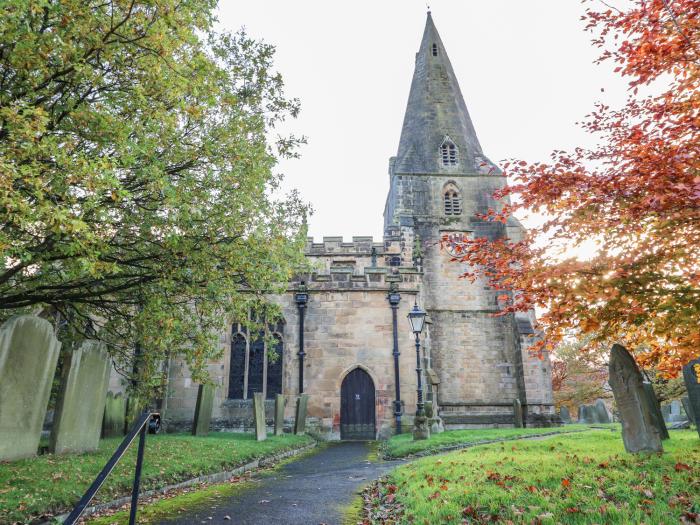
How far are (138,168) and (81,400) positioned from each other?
3.63 meters

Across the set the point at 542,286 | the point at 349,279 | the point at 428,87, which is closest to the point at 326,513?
the point at 542,286

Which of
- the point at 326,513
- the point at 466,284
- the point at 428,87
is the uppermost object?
the point at 428,87

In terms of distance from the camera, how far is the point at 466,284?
23859 millimetres

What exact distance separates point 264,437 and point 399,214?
15.1m

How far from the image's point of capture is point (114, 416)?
10.5m

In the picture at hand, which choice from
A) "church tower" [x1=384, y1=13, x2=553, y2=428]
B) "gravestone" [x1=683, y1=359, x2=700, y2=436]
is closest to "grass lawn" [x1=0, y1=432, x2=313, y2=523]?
"gravestone" [x1=683, y1=359, x2=700, y2=436]

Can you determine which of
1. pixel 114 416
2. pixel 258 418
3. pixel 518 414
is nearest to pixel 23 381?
pixel 114 416

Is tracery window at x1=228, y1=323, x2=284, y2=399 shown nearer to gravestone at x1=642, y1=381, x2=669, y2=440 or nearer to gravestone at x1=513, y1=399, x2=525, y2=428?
gravestone at x1=513, y1=399, x2=525, y2=428

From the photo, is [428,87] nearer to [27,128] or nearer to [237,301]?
[237,301]

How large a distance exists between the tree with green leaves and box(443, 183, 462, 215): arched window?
18086mm

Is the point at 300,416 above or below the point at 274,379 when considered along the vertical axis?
below

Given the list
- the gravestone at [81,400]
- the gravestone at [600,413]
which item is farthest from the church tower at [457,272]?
the gravestone at [81,400]

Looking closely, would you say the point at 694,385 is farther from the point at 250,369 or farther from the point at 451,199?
the point at 451,199

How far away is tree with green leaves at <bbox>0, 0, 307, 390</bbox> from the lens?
15.6 feet
